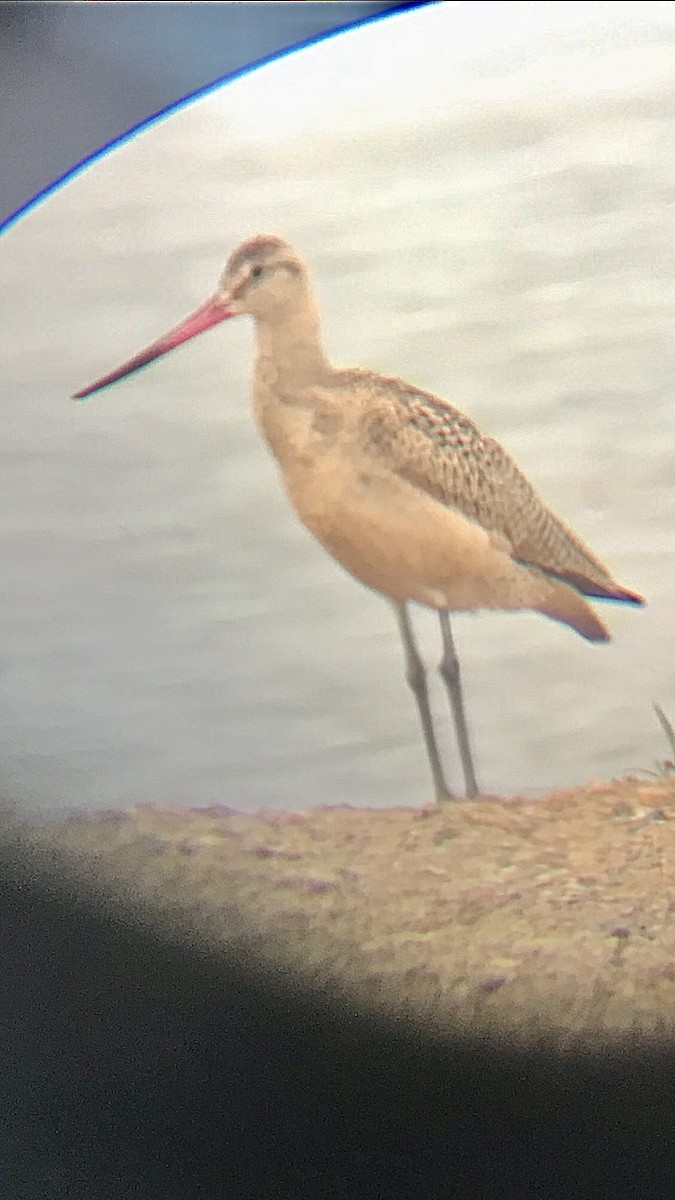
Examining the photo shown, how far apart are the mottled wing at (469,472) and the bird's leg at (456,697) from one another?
14 cm

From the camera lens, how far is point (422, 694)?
122 cm

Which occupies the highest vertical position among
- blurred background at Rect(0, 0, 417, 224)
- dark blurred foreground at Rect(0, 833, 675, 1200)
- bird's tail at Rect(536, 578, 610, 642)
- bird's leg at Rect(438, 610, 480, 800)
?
blurred background at Rect(0, 0, 417, 224)

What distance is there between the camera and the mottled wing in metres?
1.22

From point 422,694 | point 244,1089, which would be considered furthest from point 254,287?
point 244,1089

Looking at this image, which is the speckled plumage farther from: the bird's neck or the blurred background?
the blurred background

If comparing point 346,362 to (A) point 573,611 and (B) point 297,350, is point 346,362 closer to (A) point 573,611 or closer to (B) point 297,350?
(B) point 297,350

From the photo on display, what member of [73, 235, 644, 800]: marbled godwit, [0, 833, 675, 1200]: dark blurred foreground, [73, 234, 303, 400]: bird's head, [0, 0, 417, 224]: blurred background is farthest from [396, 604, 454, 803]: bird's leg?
[0, 0, 417, 224]: blurred background

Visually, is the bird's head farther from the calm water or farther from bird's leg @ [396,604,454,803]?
bird's leg @ [396,604,454,803]

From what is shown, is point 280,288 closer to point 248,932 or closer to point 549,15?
point 549,15

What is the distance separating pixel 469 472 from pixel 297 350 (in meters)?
0.26

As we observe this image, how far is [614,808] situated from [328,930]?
0.38 meters

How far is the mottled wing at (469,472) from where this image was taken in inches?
48.1

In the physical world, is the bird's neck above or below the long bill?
below

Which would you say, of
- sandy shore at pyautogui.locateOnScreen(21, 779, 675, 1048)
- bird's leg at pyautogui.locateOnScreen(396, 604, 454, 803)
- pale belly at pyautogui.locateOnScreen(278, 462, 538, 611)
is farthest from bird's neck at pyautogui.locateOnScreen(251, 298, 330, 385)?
sandy shore at pyautogui.locateOnScreen(21, 779, 675, 1048)
